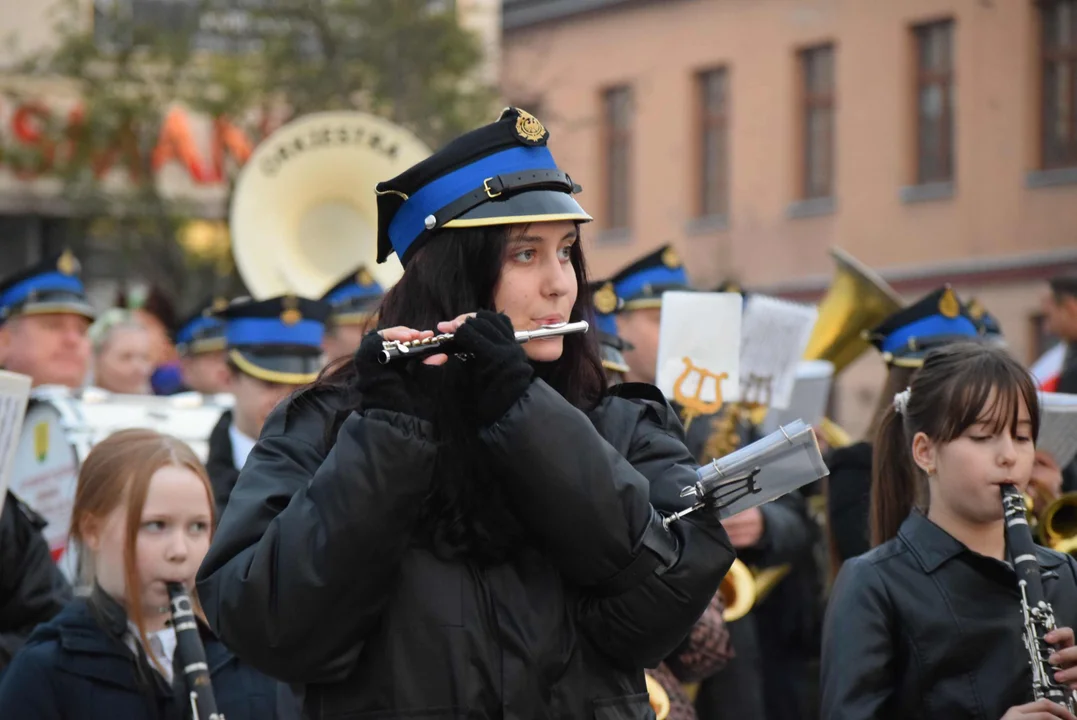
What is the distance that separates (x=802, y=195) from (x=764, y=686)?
21.0m

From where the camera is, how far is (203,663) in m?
4.33

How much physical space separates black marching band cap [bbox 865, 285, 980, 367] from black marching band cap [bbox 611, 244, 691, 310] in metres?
0.84

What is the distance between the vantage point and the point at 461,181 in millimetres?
3396

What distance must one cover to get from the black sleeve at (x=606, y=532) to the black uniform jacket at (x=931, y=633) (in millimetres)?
1253

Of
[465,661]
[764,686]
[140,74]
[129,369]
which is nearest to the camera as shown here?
[465,661]

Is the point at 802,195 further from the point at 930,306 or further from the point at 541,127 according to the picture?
the point at 541,127

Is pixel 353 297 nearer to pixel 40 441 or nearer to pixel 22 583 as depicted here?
pixel 40 441

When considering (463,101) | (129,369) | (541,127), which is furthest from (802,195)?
(541,127)

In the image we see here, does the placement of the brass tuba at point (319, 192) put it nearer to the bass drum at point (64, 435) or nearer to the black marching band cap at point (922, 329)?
the bass drum at point (64, 435)

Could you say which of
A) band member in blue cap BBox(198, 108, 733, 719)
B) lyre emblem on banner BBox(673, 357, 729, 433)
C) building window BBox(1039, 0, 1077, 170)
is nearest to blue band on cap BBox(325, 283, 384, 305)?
lyre emblem on banner BBox(673, 357, 729, 433)

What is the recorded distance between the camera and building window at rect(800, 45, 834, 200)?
28.2 metres

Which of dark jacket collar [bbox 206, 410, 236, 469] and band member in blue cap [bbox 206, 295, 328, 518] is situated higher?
band member in blue cap [bbox 206, 295, 328, 518]

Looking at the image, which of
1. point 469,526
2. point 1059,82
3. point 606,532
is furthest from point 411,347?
point 1059,82

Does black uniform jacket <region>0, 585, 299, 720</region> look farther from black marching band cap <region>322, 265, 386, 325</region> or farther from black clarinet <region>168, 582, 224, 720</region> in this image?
black marching band cap <region>322, 265, 386, 325</region>
